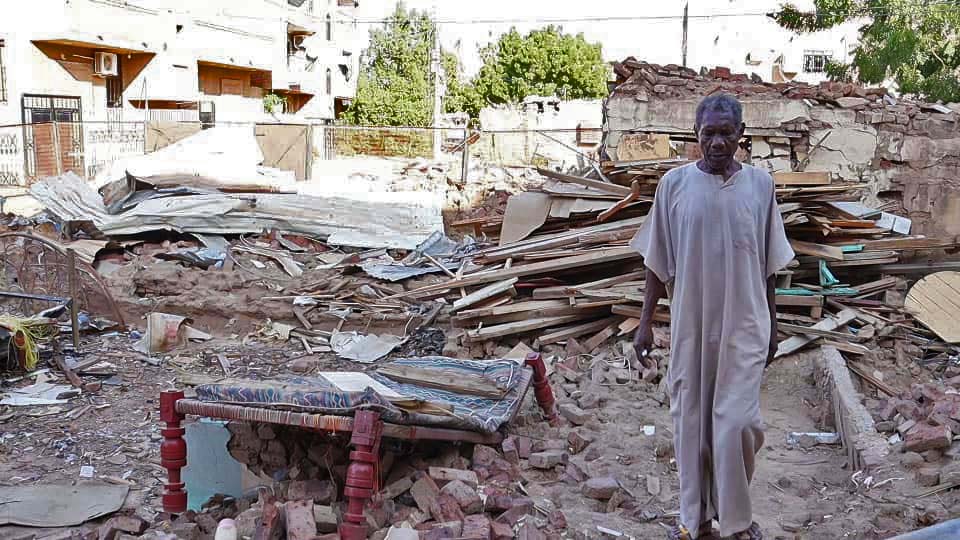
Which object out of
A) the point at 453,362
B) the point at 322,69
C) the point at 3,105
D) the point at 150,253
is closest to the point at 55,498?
the point at 453,362

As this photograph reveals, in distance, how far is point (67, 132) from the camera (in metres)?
19.8

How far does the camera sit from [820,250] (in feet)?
22.8

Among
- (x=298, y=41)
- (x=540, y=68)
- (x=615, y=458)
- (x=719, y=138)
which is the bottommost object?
(x=615, y=458)

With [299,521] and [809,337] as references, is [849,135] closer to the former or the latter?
[809,337]

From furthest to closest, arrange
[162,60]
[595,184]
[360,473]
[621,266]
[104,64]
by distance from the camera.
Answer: [162,60] < [104,64] < [595,184] < [621,266] < [360,473]

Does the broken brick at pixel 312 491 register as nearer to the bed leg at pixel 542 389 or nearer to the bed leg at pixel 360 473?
the bed leg at pixel 360 473

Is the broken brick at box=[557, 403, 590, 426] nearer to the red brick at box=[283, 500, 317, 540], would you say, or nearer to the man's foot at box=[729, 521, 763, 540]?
the man's foot at box=[729, 521, 763, 540]

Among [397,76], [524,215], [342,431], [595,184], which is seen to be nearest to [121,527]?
[342,431]

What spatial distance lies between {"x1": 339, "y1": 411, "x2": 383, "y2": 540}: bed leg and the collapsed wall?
7651 millimetres

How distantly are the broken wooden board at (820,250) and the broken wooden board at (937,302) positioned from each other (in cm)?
74

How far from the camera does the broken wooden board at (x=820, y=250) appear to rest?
6926mm

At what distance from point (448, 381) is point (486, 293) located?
293 cm

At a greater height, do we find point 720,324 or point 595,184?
point 595,184

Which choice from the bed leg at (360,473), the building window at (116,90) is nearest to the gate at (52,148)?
the building window at (116,90)
